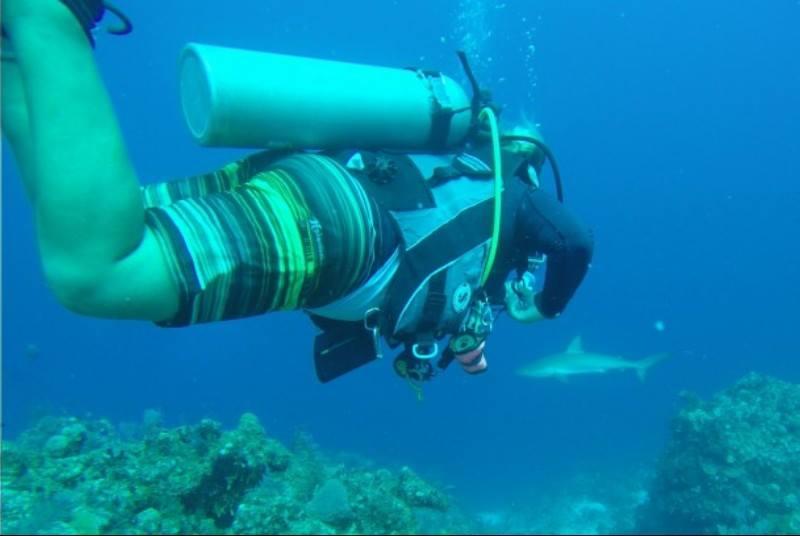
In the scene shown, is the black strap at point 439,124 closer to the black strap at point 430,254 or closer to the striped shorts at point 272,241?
the black strap at point 430,254

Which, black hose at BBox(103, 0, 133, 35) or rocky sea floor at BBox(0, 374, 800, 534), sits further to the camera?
rocky sea floor at BBox(0, 374, 800, 534)

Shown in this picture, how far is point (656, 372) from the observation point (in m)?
37.9

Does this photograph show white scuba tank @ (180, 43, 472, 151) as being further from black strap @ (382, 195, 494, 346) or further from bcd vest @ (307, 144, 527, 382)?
black strap @ (382, 195, 494, 346)

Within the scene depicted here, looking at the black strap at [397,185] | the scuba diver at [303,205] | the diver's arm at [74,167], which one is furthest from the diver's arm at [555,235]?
the diver's arm at [74,167]

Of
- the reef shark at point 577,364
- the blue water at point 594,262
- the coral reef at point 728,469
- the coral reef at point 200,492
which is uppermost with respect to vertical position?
the blue water at point 594,262

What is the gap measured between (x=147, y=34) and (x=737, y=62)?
50.4 m

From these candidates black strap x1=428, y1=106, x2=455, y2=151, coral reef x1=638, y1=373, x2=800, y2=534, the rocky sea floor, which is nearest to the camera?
black strap x1=428, y1=106, x2=455, y2=151

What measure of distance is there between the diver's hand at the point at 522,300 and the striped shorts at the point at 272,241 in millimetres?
1547

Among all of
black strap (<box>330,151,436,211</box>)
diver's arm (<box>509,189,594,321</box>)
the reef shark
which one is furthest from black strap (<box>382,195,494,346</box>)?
the reef shark

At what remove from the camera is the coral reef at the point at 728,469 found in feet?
32.9

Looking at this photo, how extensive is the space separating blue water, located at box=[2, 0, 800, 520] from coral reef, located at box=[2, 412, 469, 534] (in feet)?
51.3

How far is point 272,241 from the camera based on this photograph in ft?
8.45

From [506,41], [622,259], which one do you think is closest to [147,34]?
[506,41]

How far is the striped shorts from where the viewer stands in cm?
241
